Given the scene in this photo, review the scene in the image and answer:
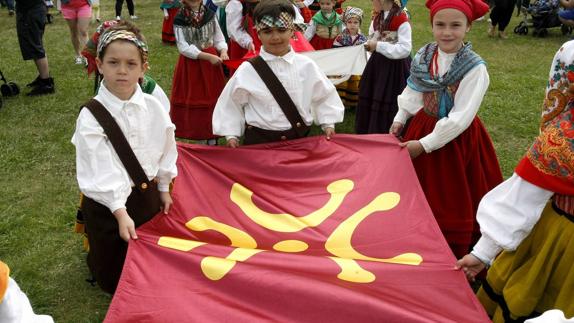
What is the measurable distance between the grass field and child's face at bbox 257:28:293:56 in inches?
68.8

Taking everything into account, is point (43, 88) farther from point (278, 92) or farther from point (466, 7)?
point (466, 7)

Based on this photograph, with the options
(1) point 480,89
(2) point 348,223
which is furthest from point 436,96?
(2) point 348,223

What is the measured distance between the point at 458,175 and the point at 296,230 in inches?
44.7

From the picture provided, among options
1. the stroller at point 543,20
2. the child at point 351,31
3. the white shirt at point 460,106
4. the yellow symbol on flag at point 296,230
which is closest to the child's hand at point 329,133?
the yellow symbol on flag at point 296,230

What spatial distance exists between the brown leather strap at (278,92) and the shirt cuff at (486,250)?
140 cm

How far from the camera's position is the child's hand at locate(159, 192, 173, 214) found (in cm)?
250

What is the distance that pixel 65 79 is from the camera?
7.21 meters

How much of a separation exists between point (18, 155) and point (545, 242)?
4.59m

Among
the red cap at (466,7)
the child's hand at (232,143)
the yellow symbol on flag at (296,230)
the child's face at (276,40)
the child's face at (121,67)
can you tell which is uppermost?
the red cap at (466,7)

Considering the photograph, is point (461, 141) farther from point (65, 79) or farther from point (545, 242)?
point (65, 79)

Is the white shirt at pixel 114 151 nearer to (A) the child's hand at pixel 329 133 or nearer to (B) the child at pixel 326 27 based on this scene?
(A) the child's hand at pixel 329 133

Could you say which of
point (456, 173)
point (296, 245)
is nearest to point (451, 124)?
point (456, 173)

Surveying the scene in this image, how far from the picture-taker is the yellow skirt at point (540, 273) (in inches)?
75.8

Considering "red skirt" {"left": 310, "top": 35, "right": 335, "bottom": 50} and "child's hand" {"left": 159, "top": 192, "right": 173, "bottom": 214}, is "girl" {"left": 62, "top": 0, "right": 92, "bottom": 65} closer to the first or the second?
"red skirt" {"left": 310, "top": 35, "right": 335, "bottom": 50}
